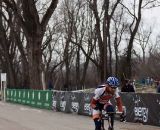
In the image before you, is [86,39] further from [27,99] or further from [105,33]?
[27,99]

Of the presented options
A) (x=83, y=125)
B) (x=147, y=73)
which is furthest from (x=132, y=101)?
(x=147, y=73)

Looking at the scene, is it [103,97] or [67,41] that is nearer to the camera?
[103,97]

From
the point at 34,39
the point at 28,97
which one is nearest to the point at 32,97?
the point at 28,97

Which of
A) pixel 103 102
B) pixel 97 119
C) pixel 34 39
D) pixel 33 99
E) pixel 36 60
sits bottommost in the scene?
pixel 97 119

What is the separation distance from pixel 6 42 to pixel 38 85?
65.5 feet

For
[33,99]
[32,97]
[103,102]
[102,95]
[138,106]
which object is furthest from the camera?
[32,97]

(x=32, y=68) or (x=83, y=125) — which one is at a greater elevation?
(x=32, y=68)

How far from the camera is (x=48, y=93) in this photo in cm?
3469

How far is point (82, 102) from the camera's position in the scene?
28000mm

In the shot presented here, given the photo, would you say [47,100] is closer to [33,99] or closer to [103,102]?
[33,99]

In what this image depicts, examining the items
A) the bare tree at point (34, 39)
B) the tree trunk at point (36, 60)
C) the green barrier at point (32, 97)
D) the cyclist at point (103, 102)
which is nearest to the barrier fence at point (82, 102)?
the green barrier at point (32, 97)

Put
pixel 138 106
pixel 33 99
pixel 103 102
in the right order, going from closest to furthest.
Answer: pixel 103 102 < pixel 138 106 < pixel 33 99

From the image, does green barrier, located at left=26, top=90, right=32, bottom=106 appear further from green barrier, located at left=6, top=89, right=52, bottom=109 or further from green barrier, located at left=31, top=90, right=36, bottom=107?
green barrier, located at left=31, top=90, right=36, bottom=107

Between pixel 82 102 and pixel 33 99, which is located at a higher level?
pixel 33 99
